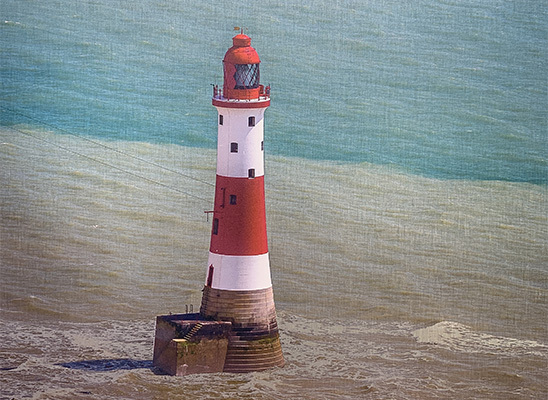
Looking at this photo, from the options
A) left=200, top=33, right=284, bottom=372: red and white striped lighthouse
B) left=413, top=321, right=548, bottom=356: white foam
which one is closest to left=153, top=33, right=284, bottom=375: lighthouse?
left=200, top=33, right=284, bottom=372: red and white striped lighthouse

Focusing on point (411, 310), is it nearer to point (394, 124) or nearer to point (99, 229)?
point (99, 229)

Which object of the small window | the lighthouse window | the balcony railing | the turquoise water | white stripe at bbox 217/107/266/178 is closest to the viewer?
white stripe at bbox 217/107/266/178

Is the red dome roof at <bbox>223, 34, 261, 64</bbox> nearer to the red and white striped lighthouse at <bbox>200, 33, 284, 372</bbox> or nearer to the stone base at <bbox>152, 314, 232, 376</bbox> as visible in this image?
the red and white striped lighthouse at <bbox>200, 33, 284, 372</bbox>

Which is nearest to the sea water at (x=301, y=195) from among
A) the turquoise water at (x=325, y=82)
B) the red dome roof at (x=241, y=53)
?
the turquoise water at (x=325, y=82)

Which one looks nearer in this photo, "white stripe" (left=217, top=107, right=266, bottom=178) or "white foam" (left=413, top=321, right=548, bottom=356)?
"white stripe" (left=217, top=107, right=266, bottom=178)

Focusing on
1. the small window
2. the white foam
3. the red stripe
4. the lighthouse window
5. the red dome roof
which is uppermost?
the red dome roof

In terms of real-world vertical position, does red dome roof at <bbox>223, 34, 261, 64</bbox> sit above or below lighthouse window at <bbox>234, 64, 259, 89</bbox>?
above
